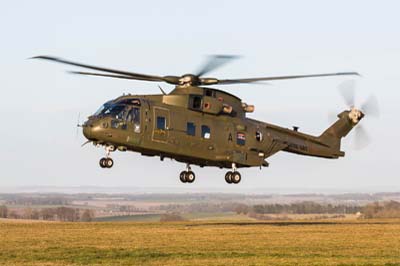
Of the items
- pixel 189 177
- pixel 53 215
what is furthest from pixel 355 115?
pixel 53 215

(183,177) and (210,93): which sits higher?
(210,93)

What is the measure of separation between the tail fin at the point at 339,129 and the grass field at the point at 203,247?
530cm

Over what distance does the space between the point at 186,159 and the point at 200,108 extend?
2736 mm

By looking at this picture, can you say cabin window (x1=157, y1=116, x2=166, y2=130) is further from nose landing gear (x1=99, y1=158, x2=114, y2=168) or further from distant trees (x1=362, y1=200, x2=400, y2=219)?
distant trees (x1=362, y1=200, x2=400, y2=219)

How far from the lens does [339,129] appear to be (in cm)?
5191

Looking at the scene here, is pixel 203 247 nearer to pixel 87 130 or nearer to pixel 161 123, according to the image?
pixel 161 123

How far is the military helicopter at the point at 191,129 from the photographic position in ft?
133

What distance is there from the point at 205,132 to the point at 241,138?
2.58m

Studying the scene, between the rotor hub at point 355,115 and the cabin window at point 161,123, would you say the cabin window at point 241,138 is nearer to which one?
the cabin window at point 161,123

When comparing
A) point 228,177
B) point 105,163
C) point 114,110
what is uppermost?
point 114,110

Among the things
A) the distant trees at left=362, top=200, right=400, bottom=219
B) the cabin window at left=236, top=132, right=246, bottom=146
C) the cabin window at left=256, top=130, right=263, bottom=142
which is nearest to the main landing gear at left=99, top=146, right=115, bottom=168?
the cabin window at left=236, top=132, right=246, bottom=146

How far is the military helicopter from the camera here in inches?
1597

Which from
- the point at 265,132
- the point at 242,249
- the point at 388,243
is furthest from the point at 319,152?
the point at 242,249

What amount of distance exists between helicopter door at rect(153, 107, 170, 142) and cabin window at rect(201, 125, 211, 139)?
7.37ft
